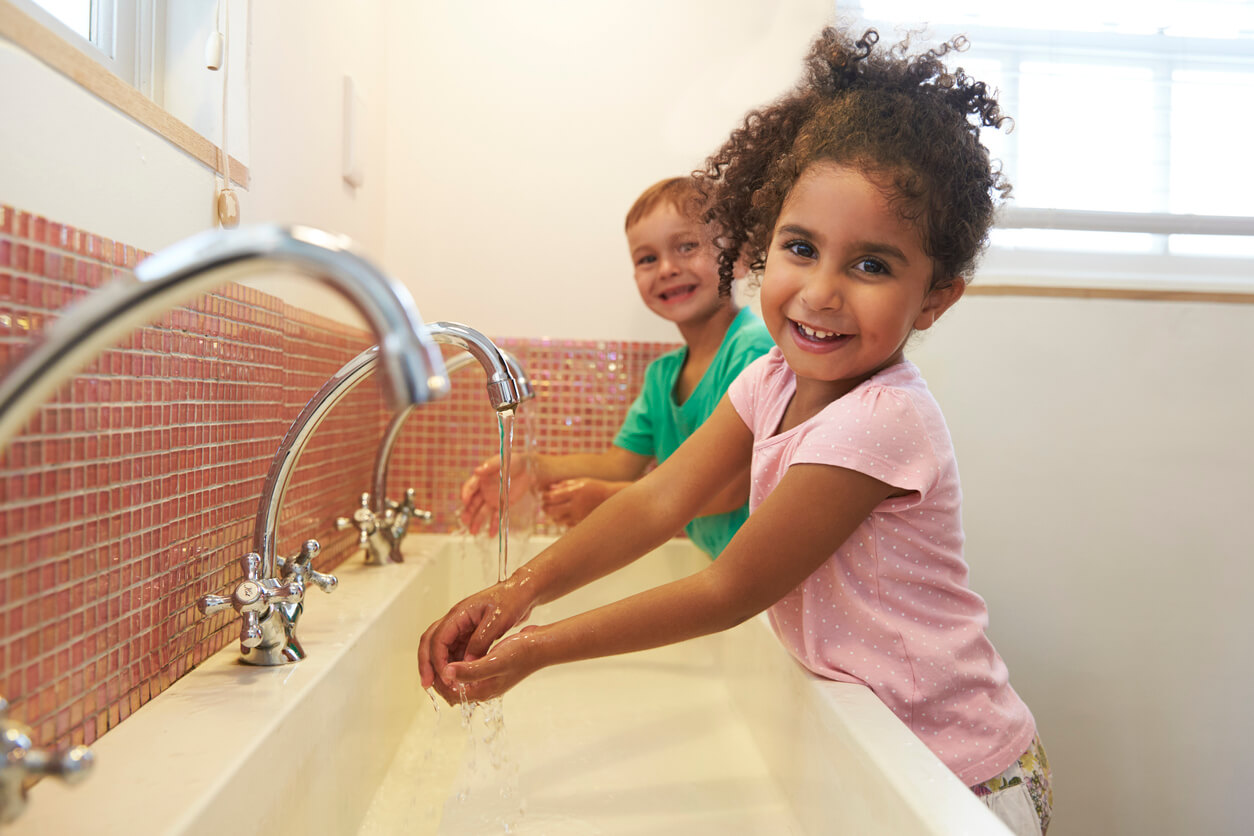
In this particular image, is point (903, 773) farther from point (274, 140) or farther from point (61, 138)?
point (274, 140)

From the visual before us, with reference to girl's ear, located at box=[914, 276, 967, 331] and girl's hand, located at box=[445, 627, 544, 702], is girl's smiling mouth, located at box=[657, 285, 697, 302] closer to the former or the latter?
girl's ear, located at box=[914, 276, 967, 331]

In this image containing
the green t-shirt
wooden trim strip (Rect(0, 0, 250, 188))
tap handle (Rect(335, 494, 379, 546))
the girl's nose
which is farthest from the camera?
the green t-shirt

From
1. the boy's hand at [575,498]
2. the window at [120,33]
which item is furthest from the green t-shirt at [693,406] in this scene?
the window at [120,33]

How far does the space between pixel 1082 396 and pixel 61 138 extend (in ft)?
5.49

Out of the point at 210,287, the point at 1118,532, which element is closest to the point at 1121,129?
the point at 1118,532

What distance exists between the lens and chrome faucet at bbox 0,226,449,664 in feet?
0.85

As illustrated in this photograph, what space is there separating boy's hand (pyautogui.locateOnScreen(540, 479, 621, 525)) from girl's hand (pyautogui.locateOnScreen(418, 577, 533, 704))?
626 millimetres

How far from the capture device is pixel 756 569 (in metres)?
0.75

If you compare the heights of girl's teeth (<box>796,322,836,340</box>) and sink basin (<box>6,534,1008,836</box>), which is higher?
girl's teeth (<box>796,322,836,340</box>)

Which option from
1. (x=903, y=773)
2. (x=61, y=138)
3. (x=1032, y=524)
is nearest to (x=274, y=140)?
(x=61, y=138)

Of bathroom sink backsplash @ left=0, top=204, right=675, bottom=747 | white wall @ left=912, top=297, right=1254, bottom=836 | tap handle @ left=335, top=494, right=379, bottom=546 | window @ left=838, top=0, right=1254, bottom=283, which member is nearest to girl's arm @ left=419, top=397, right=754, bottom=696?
bathroom sink backsplash @ left=0, top=204, right=675, bottom=747

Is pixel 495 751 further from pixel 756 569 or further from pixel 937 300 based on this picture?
pixel 937 300

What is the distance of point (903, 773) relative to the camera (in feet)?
1.81

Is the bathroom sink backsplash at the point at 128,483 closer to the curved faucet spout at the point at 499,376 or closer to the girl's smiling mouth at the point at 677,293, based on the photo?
the curved faucet spout at the point at 499,376
